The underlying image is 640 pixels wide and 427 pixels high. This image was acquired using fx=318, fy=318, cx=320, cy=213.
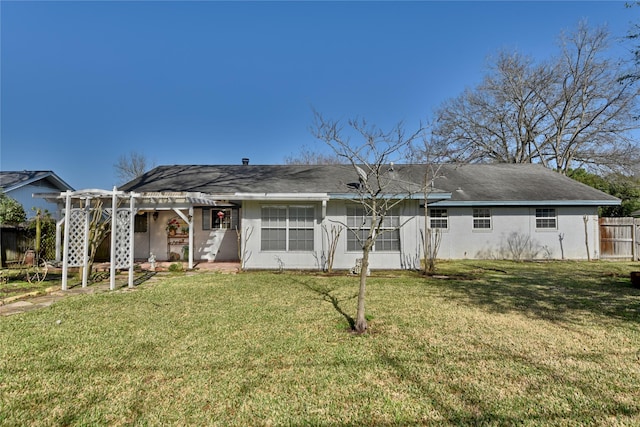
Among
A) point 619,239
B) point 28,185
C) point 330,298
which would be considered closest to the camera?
point 330,298

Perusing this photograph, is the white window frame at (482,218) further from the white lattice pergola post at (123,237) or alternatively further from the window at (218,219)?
the white lattice pergola post at (123,237)

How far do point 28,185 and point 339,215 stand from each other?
1661 centimetres

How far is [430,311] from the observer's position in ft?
17.8

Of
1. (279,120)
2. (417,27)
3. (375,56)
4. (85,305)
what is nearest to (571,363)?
(85,305)

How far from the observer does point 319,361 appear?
135 inches

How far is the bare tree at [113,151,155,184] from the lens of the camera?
3266cm

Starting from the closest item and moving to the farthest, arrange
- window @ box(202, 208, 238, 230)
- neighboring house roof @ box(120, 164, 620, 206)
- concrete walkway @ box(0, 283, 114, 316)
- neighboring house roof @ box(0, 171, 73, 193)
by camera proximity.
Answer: concrete walkway @ box(0, 283, 114, 316) < neighboring house roof @ box(120, 164, 620, 206) < window @ box(202, 208, 238, 230) < neighboring house roof @ box(0, 171, 73, 193)

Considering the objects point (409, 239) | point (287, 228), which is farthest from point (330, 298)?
point (409, 239)

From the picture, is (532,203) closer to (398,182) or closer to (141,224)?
(398,182)

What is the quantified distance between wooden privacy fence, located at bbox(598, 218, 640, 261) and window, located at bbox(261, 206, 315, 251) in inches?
505

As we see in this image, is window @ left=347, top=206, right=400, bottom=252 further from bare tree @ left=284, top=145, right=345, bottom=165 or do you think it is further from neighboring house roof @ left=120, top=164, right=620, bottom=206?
bare tree @ left=284, top=145, right=345, bottom=165

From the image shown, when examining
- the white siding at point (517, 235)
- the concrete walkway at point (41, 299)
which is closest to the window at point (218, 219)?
the concrete walkway at point (41, 299)

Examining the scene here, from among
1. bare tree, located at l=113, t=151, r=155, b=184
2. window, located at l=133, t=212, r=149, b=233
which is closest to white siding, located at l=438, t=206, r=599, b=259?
window, located at l=133, t=212, r=149, b=233

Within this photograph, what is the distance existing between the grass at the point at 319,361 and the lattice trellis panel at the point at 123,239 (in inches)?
51.9
